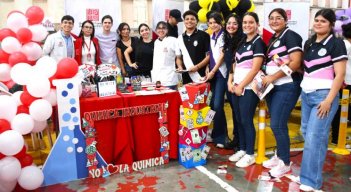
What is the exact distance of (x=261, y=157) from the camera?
3.43m

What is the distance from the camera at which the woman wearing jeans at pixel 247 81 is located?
305 centimetres

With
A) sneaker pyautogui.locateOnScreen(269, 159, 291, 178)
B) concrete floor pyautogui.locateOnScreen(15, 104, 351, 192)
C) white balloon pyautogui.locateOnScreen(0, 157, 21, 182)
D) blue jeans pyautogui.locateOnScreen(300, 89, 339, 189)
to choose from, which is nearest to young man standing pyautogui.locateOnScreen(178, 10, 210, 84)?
concrete floor pyautogui.locateOnScreen(15, 104, 351, 192)

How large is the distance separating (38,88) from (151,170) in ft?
4.14

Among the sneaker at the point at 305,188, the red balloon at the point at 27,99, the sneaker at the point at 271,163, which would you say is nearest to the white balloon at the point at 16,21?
the red balloon at the point at 27,99

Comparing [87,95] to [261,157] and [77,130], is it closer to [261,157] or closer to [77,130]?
[77,130]

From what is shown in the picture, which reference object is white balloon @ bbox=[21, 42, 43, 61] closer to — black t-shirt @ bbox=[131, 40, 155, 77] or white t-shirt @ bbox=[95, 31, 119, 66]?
white t-shirt @ bbox=[95, 31, 119, 66]

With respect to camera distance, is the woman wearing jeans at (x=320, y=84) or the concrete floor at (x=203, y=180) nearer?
the woman wearing jeans at (x=320, y=84)

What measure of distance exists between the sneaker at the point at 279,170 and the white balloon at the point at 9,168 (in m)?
2.09

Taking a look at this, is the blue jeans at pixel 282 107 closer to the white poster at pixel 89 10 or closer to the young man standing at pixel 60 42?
the young man standing at pixel 60 42

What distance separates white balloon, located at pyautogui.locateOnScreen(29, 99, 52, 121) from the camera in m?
2.67

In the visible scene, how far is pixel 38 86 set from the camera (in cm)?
267

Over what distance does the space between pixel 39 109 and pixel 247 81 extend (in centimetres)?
176

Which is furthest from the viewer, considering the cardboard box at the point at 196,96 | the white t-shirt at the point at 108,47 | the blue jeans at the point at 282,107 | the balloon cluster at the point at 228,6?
the white t-shirt at the point at 108,47

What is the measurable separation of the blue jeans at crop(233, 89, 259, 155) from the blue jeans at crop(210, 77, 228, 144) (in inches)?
14.4
